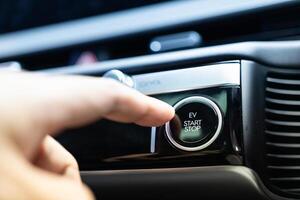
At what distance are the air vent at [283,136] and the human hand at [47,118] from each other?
0.18m

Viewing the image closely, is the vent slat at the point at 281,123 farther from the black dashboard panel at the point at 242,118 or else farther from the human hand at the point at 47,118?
the human hand at the point at 47,118

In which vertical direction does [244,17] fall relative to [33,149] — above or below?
above

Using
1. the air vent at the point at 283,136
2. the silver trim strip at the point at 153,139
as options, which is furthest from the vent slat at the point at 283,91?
the silver trim strip at the point at 153,139

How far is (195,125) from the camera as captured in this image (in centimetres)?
52

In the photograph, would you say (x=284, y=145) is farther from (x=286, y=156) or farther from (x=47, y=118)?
(x=47, y=118)

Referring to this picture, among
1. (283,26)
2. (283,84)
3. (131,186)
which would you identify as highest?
(283,26)

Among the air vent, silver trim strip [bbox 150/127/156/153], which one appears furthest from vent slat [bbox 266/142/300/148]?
silver trim strip [bbox 150/127/156/153]

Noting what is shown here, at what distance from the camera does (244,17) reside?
771mm

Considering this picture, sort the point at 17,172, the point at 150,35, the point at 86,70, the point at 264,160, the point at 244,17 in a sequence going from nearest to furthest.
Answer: the point at 17,172 < the point at 264,160 < the point at 86,70 < the point at 244,17 < the point at 150,35

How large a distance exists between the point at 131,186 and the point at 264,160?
0.14 m

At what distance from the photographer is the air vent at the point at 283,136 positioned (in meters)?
0.52

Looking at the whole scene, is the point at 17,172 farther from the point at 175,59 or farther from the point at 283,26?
the point at 283,26

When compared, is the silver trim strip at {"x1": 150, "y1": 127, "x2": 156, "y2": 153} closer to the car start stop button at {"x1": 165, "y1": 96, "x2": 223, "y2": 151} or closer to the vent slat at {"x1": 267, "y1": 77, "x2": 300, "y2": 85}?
the car start stop button at {"x1": 165, "y1": 96, "x2": 223, "y2": 151}

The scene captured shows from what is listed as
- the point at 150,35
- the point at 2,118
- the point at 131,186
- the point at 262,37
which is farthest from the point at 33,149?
the point at 150,35
